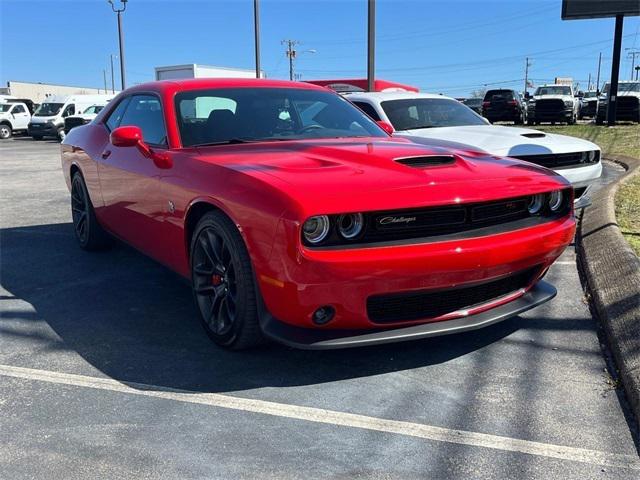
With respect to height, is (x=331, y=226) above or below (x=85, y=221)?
above

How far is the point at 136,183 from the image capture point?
13.6ft

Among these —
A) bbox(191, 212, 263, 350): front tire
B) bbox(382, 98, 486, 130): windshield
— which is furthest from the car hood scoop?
bbox(382, 98, 486, 130): windshield

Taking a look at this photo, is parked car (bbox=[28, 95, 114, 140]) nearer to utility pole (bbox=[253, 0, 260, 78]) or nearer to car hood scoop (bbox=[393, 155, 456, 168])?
utility pole (bbox=[253, 0, 260, 78])

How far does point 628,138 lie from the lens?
16.0 meters

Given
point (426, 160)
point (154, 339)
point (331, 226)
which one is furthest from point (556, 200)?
point (154, 339)

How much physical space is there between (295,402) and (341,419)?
0.26m

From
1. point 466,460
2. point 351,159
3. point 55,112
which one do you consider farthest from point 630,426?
point 55,112

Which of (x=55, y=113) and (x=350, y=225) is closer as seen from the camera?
(x=350, y=225)

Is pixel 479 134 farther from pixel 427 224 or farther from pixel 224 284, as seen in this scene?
pixel 224 284

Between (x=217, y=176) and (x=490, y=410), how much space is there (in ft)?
5.74

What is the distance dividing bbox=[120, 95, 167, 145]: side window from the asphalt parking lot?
113 cm

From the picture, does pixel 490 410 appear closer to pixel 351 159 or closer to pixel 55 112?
pixel 351 159

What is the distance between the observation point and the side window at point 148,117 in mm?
4074

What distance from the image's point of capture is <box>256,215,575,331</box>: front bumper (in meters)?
2.71
